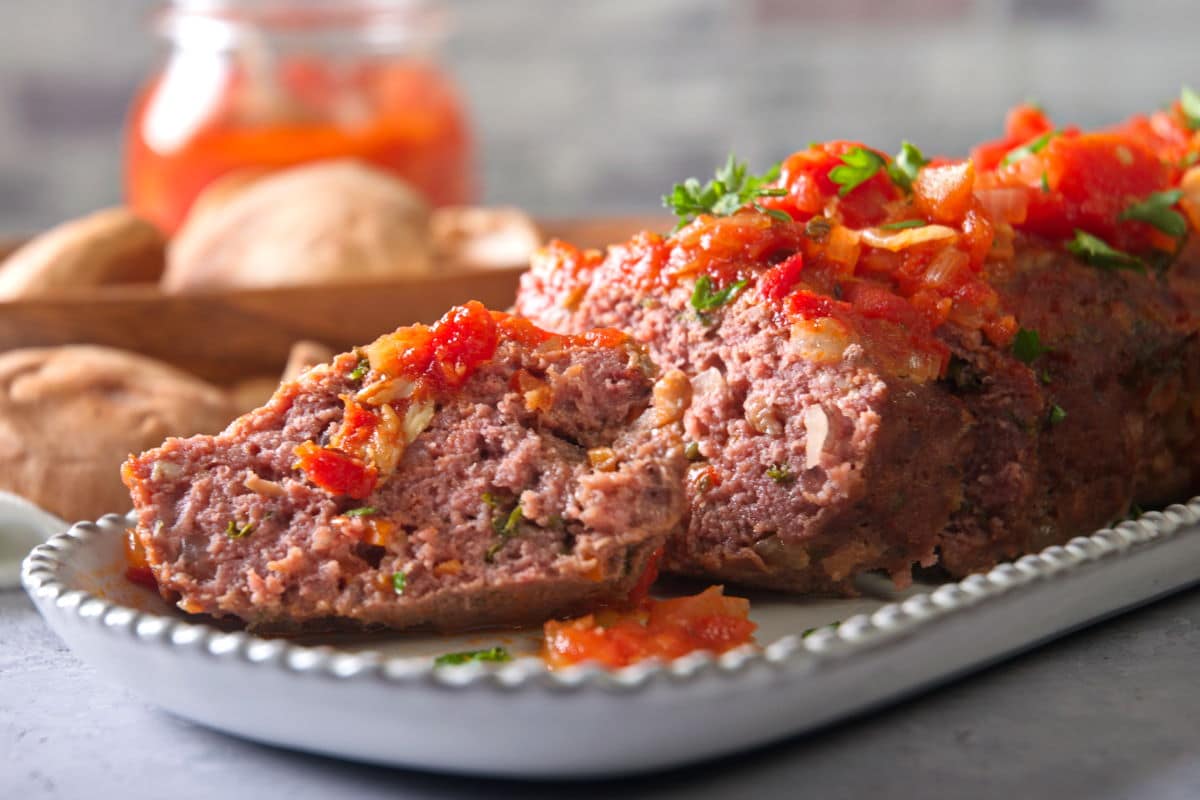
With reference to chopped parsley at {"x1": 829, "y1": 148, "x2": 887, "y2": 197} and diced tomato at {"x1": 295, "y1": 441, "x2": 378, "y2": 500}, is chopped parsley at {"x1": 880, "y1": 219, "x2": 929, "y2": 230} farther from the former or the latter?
diced tomato at {"x1": 295, "y1": 441, "x2": 378, "y2": 500}

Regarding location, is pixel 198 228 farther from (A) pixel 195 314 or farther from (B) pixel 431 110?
(B) pixel 431 110

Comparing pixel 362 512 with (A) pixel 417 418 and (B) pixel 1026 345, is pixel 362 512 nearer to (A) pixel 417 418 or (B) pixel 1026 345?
(A) pixel 417 418

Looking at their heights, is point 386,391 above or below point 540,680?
above

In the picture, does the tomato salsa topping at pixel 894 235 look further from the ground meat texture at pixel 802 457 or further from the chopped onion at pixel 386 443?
the chopped onion at pixel 386 443

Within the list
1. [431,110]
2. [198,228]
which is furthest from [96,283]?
Answer: [431,110]

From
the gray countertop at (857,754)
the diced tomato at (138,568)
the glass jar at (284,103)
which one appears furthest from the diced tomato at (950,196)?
the glass jar at (284,103)

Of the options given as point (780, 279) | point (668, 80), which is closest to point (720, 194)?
point (780, 279)

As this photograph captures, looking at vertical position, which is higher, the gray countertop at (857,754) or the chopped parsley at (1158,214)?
the chopped parsley at (1158,214)
